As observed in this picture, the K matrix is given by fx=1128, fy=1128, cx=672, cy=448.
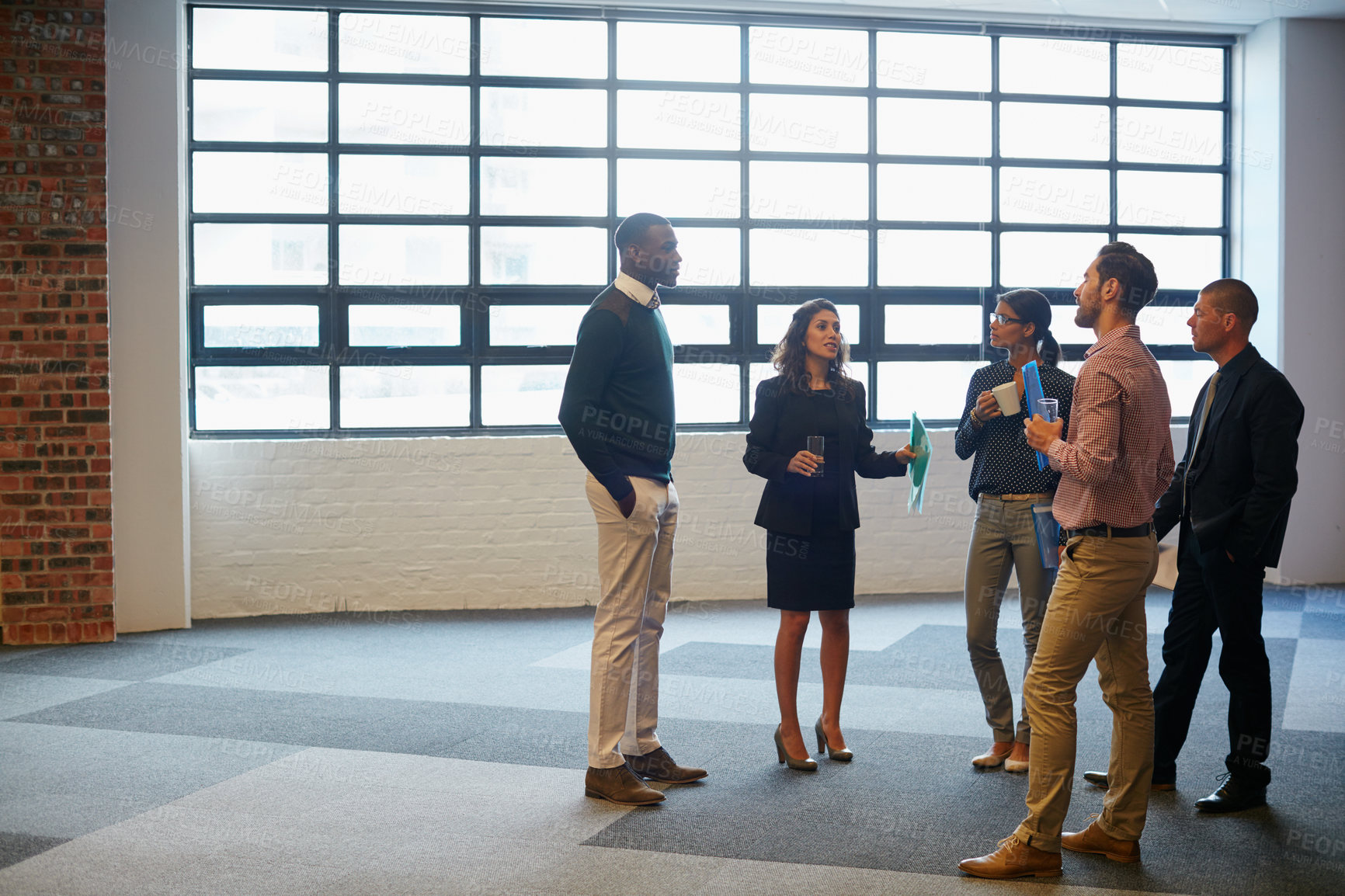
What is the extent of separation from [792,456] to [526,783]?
1376mm

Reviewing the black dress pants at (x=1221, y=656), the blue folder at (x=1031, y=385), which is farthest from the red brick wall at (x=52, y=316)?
the black dress pants at (x=1221, y=656)

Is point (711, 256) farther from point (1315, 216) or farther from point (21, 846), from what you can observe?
point (21, 846)

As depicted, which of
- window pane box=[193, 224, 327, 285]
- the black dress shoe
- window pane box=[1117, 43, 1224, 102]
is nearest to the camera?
the black dress shoe

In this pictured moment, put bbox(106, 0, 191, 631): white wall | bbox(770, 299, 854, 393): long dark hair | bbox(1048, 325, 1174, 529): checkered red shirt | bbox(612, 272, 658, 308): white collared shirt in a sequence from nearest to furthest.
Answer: bbox(1048, 325, 1174, 529): checkered red shirt, bbox(612, 272, 658, 308): white collared shirt, bbox(770, 299, 854, 393): long dark hair, bbox(106, 0, 191, 631): white wall

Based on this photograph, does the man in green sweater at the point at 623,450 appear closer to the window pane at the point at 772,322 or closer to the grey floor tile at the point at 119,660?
the grey floor tile at the point at 119,660

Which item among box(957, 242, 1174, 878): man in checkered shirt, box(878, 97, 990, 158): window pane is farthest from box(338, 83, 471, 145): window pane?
box(957, 242, 1174, 878): man in checkered shirt

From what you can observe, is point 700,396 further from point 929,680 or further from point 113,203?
point 113,203

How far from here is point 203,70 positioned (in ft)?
21.7

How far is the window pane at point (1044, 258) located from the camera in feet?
24.9

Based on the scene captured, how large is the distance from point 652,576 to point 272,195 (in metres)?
4.30

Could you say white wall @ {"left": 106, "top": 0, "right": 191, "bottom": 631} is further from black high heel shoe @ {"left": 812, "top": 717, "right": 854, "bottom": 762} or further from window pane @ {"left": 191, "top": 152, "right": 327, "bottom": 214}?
black high heel shoe @ {"left": 812, "top": 717, "right": 854, "bottom": 762}

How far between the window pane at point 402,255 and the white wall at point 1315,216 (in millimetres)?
5319

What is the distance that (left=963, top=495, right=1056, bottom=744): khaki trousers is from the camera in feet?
12.1

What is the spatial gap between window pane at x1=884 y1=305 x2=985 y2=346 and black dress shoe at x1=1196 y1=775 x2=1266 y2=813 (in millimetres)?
4419
